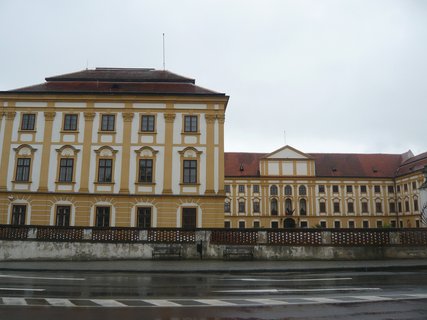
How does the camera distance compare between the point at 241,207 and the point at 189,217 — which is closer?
the point at 189,217

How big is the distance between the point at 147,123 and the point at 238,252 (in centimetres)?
1622

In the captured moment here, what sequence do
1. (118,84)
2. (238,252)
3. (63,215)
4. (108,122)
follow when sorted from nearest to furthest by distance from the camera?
(238,252)
(63,215)
(108,122)
(118,84)

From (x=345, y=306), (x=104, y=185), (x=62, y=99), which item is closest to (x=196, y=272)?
(x=345, y=306)

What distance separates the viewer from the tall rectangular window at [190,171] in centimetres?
3088

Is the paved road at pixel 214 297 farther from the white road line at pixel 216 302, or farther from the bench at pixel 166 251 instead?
the bench at pixel 166 251

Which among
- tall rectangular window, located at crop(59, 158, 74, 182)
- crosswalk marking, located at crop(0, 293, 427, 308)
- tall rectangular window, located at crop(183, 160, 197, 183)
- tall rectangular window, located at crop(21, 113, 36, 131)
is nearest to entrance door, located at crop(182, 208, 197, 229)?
tall rectangular window, located at crop(183, 160, 197, 183)

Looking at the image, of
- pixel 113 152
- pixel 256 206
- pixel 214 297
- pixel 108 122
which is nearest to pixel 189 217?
pixel 113 152

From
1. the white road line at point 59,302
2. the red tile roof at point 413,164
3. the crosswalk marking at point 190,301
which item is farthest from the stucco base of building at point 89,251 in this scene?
A: the red tile roof at point 413,164

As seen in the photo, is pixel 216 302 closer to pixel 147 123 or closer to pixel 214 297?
pixel 214 297

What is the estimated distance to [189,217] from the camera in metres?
30.2

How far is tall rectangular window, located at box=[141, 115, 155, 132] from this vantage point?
32.0 metres

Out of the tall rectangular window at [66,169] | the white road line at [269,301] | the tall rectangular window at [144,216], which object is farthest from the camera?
the tall rectangular window at [66,169]

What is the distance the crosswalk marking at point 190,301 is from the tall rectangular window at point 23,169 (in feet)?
80.2

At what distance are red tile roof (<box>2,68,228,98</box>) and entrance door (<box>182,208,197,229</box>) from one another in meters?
9.31
